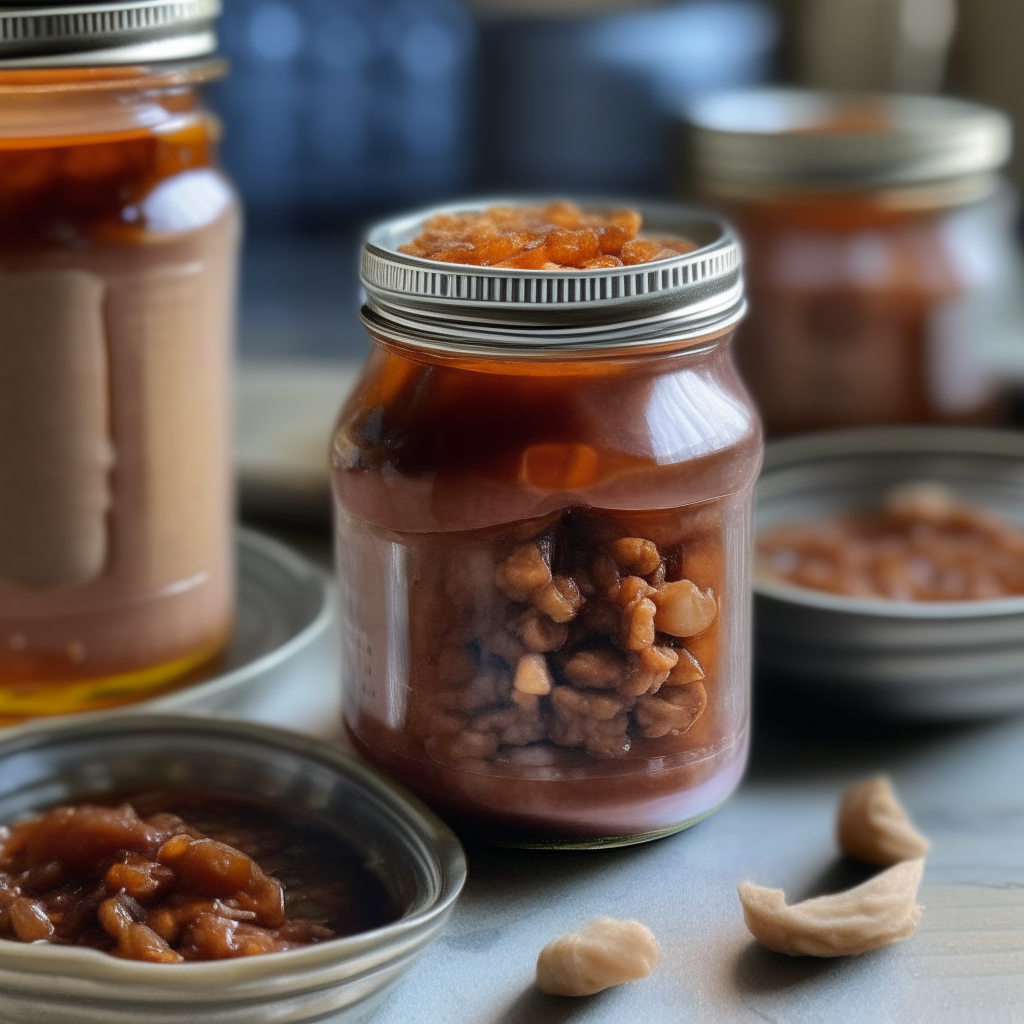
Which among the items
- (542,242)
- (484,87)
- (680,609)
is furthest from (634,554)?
(484,87)

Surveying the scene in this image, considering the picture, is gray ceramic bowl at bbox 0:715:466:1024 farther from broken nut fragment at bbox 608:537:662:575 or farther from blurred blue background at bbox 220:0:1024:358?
blurred blue background at bbox 220:0:1024:358

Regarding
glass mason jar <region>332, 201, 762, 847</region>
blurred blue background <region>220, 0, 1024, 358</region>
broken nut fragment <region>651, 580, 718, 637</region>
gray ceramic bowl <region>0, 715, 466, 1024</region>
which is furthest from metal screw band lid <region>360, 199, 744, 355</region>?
blurred blue background <region>220, 0, 1024, 358</region>

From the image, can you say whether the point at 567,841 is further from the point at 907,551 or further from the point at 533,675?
the point at 907,551

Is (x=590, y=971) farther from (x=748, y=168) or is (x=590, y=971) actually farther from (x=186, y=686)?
(x=748, y=168)

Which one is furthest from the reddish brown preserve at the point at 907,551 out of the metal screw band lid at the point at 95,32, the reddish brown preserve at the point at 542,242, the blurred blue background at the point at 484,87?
the blurred blue background at the point at 484,87

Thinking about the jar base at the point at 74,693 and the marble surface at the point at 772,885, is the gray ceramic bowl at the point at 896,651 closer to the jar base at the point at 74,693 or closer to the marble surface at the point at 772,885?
the marble surface at the point at 772,885

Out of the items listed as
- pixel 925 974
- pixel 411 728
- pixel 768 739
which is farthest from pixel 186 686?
pixel 925 974
